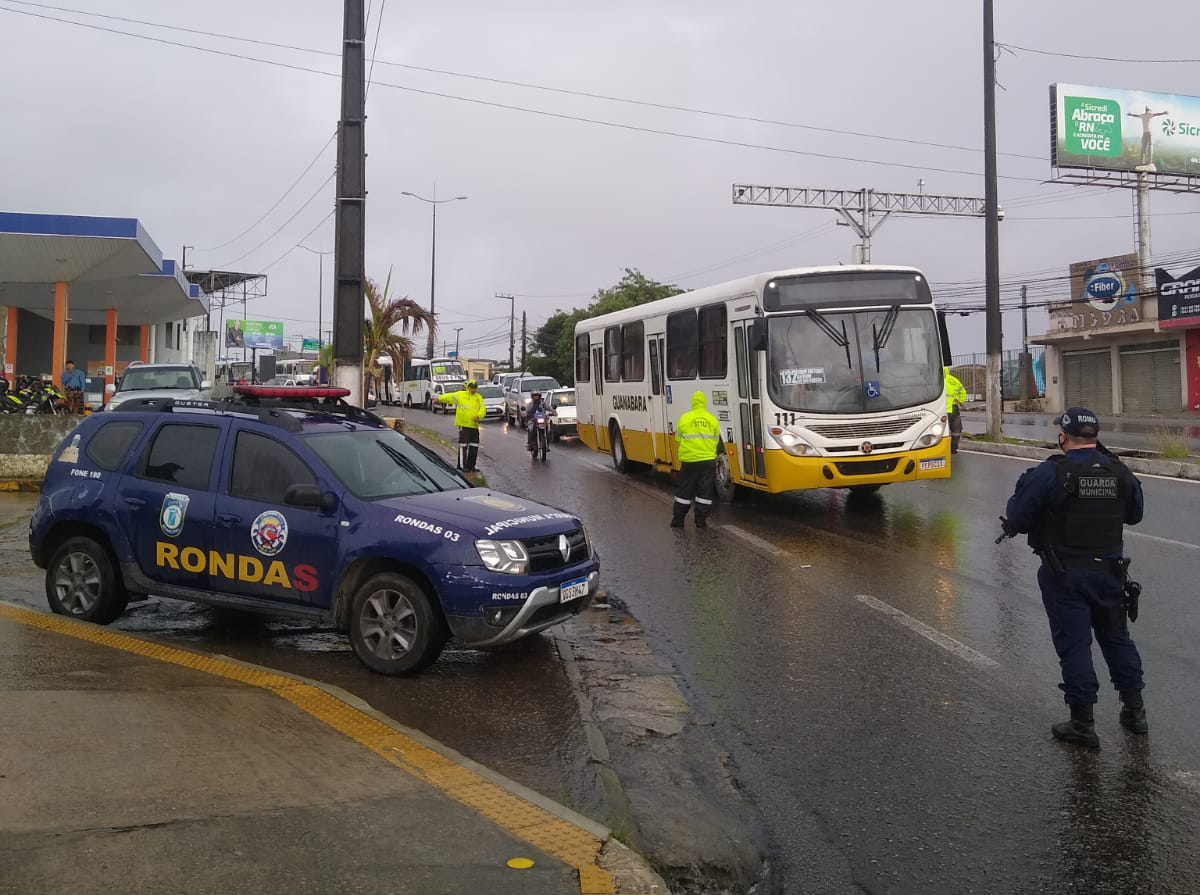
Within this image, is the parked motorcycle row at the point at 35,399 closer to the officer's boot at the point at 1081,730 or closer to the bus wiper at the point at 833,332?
the bus wiper at the point at 833,332

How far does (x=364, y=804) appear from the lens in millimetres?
4078

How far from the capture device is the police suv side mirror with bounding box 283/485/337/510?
6445 mm

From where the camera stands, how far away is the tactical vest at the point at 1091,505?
16.8 feet

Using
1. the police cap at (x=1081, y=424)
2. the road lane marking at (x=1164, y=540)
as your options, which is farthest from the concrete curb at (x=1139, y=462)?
the police cap at (x=1081, y=424)

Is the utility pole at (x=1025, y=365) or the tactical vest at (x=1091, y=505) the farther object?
the utility pole at (x=1025, y=365)

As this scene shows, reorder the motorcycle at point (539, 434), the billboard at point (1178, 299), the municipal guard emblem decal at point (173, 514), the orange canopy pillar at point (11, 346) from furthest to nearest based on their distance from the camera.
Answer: the billboard at point (1178, 299) → the orange canopy pillar at point (11, 346) → the motorcycle at point (539, 434) → the municipal guard emblem decal at point (173, 514)

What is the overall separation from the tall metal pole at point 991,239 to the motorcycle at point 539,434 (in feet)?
32.6

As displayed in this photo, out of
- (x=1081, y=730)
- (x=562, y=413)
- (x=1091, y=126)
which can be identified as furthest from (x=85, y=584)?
(x=1091, y=126)

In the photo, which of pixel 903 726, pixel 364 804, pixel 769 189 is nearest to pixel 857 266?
pixel 903 726

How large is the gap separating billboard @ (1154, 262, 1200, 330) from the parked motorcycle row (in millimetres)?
37806

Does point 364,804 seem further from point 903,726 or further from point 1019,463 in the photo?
point 1019,463

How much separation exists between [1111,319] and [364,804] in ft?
152

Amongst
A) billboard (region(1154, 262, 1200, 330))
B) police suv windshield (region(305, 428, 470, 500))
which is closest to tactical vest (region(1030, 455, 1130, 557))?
police suv windshield (region(305, 428, 470, 500))

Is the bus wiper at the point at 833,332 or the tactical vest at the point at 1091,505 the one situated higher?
the bus wiper at the point at 833,332
